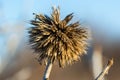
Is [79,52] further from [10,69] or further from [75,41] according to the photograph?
[10,69]

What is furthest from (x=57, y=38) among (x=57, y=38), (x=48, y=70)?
(x=48, y=70)

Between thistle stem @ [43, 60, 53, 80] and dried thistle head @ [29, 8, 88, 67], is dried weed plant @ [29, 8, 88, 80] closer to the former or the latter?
dried thistle head @ [29, 8, 88, 67]

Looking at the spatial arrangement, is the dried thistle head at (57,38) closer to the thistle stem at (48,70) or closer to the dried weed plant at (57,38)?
the dried weed plant at (57,38)

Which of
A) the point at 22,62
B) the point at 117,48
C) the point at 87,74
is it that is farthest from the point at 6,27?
the point at 117,48

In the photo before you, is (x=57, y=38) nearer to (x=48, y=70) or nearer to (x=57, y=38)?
(x=57, y=38)

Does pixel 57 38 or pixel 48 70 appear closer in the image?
pixel 48 70

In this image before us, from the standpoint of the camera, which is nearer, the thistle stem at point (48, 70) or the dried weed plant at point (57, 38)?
the thistle stem at point (48, 70)

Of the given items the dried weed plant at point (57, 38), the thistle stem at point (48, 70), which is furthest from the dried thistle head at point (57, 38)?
the thistle stem at point (48, 70)

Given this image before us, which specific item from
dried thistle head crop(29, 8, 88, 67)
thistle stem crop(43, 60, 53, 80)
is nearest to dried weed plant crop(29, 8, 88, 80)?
dried thistle head crop(29, 8, 88, 67)
